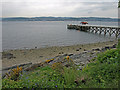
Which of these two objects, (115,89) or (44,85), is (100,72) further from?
(44,85)

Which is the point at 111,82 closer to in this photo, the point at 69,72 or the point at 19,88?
the point at 69,72

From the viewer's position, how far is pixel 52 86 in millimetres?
4309

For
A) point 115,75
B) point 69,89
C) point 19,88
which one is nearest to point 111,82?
point 115,75

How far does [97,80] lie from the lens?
465 centimetres

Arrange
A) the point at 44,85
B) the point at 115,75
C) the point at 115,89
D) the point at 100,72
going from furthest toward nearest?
the point at 100,72, the point at 115,75, the point at 44,85, the point at 115,89

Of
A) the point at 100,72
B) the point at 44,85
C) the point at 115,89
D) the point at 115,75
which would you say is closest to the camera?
the point at 115,89

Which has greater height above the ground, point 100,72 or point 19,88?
point 100,72

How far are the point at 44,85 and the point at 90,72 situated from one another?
1849 mm

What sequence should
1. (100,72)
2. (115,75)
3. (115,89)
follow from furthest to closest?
(100,72) < (115,75) < (115,89)

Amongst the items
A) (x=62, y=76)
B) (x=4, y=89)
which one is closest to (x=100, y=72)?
(x=62, y=76)

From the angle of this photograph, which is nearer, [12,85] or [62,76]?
[12,85]

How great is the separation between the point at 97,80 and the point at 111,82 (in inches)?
17.5

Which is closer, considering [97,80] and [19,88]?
[19,88]

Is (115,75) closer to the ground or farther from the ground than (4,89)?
farther from the ground
